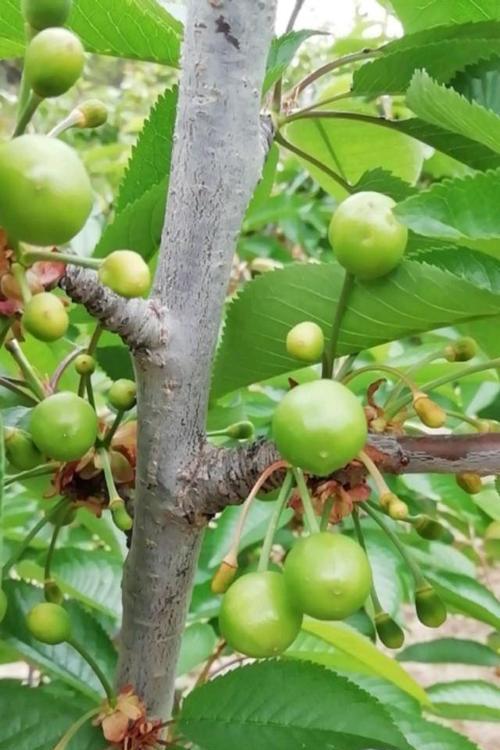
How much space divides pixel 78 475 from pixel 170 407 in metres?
0.19

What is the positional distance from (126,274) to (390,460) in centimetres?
27

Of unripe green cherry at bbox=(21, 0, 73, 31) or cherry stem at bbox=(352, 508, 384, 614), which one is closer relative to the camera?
unripe green cherry at bbox=(21, 0, 73, 31)

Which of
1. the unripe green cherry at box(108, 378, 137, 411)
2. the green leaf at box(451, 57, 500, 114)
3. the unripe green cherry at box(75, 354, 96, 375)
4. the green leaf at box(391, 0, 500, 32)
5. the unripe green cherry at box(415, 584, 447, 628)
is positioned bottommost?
the unripe green cherry at box(415, 584, 447, 628)

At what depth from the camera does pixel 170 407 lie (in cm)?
75

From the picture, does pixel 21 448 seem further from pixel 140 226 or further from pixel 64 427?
pixel 140 226

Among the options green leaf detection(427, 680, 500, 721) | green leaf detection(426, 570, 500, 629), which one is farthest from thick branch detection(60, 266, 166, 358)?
green leaf detection(427, 680, 500, 721)

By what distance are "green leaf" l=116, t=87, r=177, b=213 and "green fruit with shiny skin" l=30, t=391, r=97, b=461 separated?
309 mm

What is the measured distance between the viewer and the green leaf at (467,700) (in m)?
1.52

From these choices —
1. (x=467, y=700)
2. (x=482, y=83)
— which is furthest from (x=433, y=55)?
(x=467, y=700)

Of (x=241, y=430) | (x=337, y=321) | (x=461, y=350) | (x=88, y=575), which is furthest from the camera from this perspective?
(x=88, y=575)

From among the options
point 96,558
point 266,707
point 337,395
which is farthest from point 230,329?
point 96,558

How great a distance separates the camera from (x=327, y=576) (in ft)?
2.27

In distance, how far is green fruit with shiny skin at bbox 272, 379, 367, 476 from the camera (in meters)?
0.67

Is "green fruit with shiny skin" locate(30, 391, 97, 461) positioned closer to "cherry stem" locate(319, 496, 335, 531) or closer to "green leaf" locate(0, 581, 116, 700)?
"cherry stem" locate(319, 496, 335, 531)
